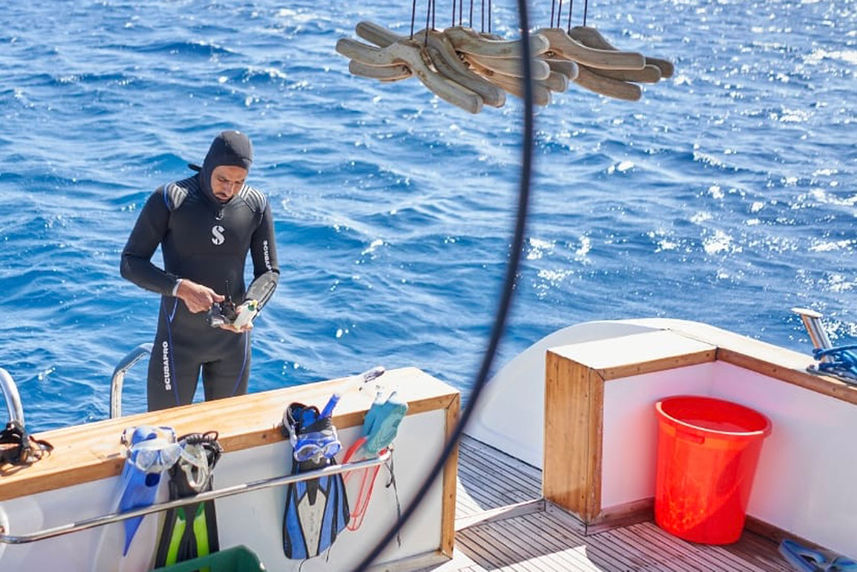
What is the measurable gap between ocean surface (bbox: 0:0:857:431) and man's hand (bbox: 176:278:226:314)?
4.69 metres

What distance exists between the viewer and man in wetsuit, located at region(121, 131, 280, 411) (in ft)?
12.3

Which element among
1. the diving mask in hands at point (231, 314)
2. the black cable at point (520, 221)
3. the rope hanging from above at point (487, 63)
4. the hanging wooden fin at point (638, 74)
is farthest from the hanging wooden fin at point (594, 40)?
the black cable at point (520, 221)

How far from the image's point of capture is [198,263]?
3.89 m

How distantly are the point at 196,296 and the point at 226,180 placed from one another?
0.42 m

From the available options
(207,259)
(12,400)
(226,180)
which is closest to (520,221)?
(12,400)

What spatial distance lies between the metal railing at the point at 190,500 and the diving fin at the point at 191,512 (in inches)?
1.5

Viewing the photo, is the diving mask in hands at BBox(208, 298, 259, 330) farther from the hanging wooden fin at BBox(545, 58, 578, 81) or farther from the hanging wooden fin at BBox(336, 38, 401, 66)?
the hanging wooden fin at BBox(545, 58, 578, 81)

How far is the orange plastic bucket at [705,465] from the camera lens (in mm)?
3885

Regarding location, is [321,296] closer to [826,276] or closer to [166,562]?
[826,276]

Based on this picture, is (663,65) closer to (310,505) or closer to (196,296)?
(196,296)

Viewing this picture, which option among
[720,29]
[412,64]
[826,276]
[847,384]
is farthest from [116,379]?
[720,29]

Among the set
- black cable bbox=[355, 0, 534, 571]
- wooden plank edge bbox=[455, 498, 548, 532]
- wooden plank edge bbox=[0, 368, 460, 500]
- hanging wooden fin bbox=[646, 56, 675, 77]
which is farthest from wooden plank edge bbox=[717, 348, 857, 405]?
black cable bbox=[355, 0, 534, 571]

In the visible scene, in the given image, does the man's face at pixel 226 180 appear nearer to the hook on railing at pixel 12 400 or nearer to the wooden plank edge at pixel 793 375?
the hook on railing at pixel 12 400

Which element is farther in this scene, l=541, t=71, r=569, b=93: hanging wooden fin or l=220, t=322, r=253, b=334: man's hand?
l=220, t=322, r=253, b=334: man's hand
